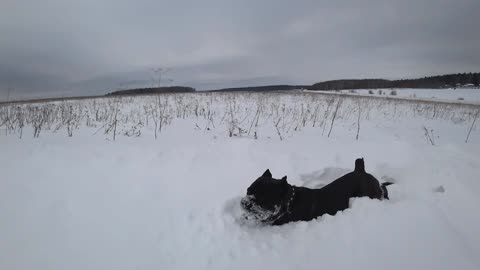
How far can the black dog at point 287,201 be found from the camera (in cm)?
291

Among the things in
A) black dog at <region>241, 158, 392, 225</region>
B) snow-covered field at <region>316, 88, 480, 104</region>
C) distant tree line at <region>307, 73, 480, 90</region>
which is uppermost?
distant tree line at <region>307, 73, 480, 90</region>

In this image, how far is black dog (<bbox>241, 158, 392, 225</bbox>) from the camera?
9.55ft

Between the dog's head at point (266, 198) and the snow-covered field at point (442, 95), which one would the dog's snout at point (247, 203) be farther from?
the snow-covered field at point (442, 95)

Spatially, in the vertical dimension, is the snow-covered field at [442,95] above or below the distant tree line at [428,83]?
below

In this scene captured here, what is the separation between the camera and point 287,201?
118 inches

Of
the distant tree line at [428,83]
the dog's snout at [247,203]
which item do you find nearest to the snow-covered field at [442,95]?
the distant tree line at [428,83]

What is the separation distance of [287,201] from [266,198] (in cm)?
25

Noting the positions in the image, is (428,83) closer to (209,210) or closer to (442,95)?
(442,95)

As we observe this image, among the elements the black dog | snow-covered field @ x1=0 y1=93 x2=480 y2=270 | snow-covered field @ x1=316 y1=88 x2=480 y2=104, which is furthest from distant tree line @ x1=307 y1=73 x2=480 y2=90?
the black dog

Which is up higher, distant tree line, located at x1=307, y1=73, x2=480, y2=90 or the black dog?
distant tree line, located at x1=307, y1=73, x2=480, y2=90

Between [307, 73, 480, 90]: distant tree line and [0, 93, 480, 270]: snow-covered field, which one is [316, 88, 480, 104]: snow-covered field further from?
[0, 93, 480, 270]: snow-covered field

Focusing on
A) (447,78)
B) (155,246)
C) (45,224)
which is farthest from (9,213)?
(447,78)

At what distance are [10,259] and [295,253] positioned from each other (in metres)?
2.43

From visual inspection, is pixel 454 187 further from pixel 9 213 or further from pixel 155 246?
pixel 9 213
